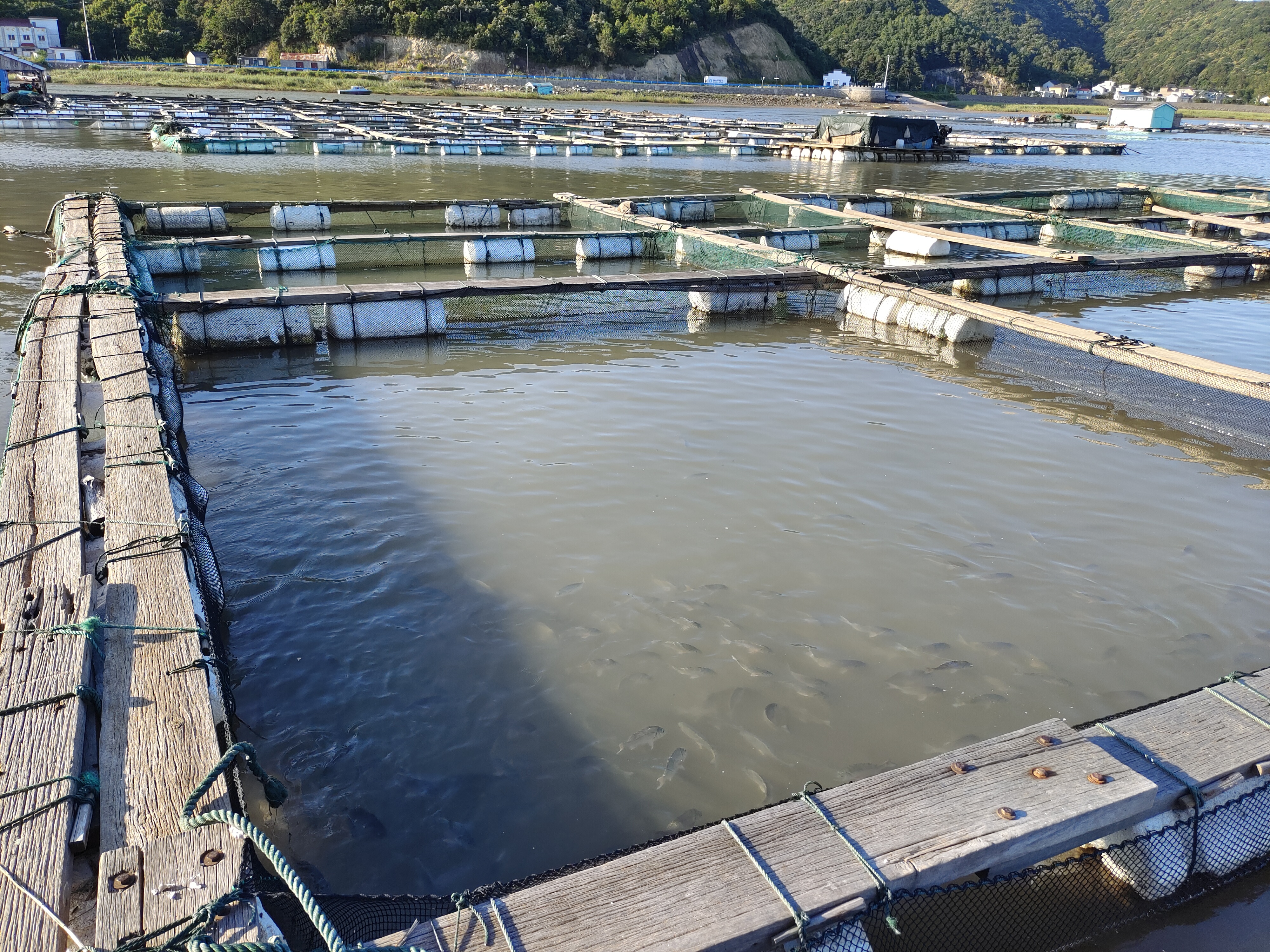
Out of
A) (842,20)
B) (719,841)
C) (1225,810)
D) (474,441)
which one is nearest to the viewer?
(719,841)

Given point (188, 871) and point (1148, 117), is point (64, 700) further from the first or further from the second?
point (1148, 117)

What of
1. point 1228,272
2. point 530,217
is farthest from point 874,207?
point 530,217

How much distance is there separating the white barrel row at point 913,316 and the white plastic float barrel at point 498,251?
5560 mm

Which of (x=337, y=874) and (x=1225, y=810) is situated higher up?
(x=1225, y=810)

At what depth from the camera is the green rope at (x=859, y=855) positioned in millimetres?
2553

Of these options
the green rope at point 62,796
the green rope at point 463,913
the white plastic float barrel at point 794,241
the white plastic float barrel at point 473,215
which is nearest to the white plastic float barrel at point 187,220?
the white plastic float barrel at point 473,215

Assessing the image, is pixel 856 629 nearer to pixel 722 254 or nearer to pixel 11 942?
pixel 11 942

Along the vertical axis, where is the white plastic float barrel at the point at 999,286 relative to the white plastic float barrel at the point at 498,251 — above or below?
below

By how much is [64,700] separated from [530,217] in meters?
16.8

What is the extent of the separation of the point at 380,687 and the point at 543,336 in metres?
6.91

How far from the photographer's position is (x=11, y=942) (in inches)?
84.8

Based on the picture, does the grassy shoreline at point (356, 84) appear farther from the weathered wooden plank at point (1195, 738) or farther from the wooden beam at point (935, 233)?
the weathered wooden plank at point (1195, 738)

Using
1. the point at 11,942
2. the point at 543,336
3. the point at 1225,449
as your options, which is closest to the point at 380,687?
the point at 11,942

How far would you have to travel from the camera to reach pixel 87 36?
84.2 meters
